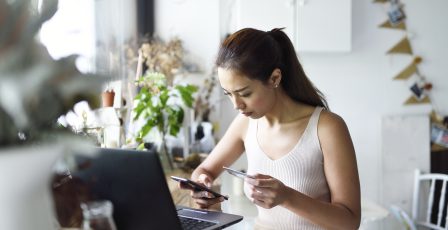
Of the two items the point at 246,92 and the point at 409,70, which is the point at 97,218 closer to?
the point at 246,92

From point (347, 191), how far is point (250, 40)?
508 millimetres

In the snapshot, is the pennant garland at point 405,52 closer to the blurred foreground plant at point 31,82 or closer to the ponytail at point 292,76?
the ponytail at point 292,76

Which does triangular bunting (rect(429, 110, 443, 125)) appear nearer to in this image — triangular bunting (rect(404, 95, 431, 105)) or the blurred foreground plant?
triangular bunting (rect(404, 95, 431, 105))

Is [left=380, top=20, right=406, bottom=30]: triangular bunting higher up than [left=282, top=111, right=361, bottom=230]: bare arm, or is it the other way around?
[left=380, top=20, right=406, bottom=30]: triangular bunting

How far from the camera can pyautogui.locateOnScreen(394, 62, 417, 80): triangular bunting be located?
3195 millimetres

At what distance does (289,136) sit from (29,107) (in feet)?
3.54

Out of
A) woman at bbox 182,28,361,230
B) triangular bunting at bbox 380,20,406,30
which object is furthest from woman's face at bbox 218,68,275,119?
triangular bunting at bbox 380,20,406,30

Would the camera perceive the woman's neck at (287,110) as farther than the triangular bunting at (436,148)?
No

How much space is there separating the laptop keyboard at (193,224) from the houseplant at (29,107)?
61 cm

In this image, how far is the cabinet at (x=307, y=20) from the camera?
9.06 ft

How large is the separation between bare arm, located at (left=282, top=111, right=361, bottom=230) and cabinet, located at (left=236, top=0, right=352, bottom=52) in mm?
1383

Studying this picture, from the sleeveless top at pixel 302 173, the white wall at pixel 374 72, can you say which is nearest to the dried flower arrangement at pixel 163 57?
the white wall at pixel 374 72

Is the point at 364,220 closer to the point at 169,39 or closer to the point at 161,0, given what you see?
the point at 169,39

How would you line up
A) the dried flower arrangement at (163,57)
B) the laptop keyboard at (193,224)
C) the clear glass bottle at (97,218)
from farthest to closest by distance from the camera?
the dried flower arrangement at (163,57) → the laptop keyboard at (193,224) → the clear glass bottle at (97,218)
